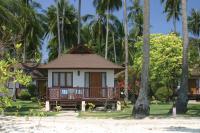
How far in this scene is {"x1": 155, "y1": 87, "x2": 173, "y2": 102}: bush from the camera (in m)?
51.8

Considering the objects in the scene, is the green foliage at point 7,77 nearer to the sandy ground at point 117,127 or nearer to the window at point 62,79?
the sandy ground at point 117,127

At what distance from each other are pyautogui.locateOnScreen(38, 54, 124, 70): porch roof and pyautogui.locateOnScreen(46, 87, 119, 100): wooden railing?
1865 millimetres

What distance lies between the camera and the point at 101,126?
22203mm

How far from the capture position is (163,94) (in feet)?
170

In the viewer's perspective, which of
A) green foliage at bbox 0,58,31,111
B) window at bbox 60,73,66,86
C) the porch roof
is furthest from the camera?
window at bbox 60,73,66,86

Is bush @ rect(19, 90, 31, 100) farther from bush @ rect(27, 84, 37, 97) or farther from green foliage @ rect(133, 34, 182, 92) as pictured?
green foliage @ rect(133, 34, 182, 92)

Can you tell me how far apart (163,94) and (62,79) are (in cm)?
1677

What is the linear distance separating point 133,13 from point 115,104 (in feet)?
127

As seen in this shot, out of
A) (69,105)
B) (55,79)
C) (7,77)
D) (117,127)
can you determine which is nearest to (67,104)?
(69,105)

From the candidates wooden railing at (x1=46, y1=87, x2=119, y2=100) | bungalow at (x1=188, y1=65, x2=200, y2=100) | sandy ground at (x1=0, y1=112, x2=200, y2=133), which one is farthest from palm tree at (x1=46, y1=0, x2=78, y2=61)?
sandy ground at (x1=0, y1=112, x2=200, y2=133)

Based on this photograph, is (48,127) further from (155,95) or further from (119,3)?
(119,3)

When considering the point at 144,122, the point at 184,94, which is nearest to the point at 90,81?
the point at 184,94

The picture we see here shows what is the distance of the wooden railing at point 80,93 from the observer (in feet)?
119

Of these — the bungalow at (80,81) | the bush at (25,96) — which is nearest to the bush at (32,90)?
the bush at (25,96)
